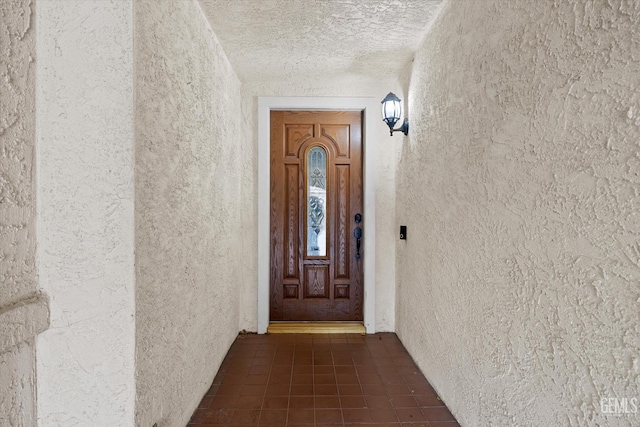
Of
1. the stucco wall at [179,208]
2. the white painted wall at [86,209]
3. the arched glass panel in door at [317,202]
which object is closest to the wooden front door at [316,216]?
the arched glass panel in door at [317,202]

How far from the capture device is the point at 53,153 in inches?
47.4

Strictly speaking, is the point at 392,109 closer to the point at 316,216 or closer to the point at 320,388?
the point at 316,216

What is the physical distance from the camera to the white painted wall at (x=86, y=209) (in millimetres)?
1205

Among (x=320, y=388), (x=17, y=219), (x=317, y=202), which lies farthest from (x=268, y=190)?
(x=17, y=219)

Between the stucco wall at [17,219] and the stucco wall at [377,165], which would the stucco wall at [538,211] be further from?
the stucco wall at [17,219]

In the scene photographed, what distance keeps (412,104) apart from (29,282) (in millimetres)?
2502

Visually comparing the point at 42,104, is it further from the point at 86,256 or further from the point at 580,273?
the point at 580,273

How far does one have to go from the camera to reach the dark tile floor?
73.4 inches

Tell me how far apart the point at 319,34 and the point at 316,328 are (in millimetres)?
2409

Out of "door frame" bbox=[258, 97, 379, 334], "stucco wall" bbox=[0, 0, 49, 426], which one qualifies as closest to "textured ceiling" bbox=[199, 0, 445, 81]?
"door frame" bbox=[258, 97, 379, 334]

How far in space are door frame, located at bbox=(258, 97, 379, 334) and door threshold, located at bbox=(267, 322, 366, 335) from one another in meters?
0.09

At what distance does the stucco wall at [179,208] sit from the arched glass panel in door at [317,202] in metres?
0.88

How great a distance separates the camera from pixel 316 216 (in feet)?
10.9

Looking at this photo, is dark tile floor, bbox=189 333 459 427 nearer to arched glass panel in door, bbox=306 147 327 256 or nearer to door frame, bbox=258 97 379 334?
door frame, bbox=258 97 379 334
